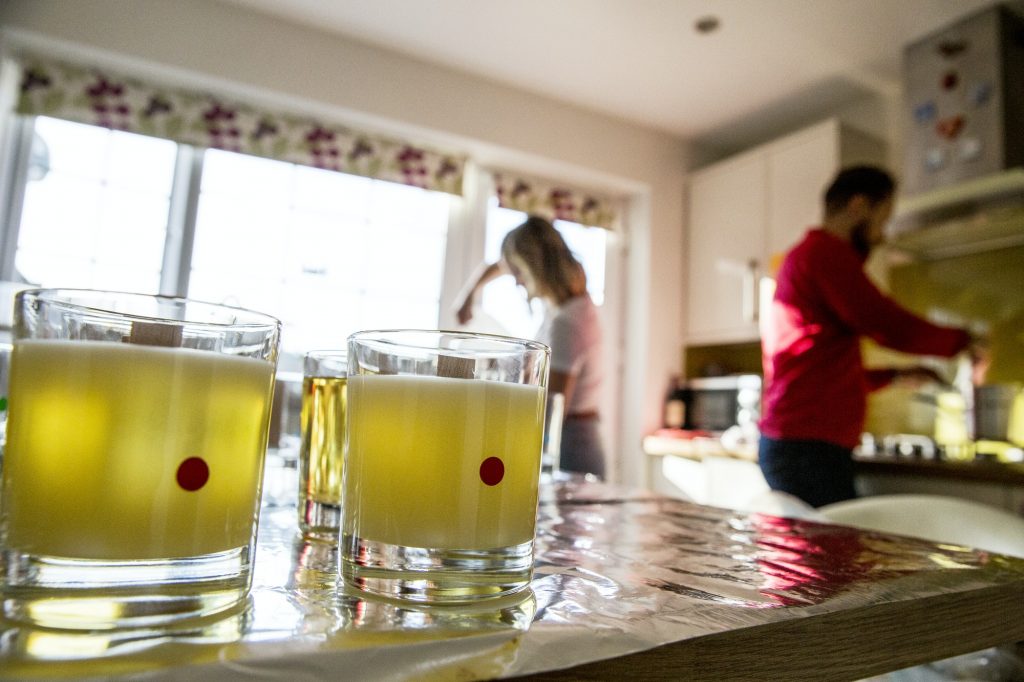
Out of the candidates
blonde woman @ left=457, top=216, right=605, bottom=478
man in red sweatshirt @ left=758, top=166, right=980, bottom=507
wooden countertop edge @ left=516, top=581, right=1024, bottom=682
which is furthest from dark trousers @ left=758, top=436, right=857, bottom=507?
wooden countertop edge @ left=516, top=581, right=1024, bottom=682

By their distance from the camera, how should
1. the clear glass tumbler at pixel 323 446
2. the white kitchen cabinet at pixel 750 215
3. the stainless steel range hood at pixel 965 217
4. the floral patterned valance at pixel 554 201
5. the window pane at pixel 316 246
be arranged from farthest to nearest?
1. the floral patterned valance at pixel 554 201
2. the white kitchen cabinet at pixel 750 215
3. the window pane at pixel 316 246
4. the stainless steel range hood at pixel 965 217
5. the clear glass tumbler at pixel 323 446

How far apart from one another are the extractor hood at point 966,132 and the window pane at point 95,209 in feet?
10.1

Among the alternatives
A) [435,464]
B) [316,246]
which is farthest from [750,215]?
[435,464]

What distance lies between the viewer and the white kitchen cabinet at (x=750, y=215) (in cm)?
326

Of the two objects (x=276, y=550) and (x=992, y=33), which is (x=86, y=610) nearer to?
(x=276, y=550)

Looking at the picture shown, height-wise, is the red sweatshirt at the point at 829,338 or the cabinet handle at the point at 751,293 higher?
the cabinet handle at the point at 751,293

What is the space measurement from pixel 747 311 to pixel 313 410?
10.8 feet

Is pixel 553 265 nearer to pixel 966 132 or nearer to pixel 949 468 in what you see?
pixel 949 468

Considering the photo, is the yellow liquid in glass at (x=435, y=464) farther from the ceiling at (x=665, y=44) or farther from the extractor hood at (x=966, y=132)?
the ceiling at (x=665, y=44)

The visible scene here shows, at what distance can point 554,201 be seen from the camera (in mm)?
3865

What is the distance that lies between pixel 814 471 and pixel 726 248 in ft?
7.41

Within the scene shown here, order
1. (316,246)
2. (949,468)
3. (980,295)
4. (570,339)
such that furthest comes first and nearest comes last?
(316,246) < (980,295) < (949,468) < (570,339)

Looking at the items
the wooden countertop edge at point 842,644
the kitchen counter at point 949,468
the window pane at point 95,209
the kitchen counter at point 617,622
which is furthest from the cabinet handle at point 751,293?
the wooden countertop edge at point 842,644

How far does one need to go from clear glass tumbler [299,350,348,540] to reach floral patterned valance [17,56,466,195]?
9.53 ft
